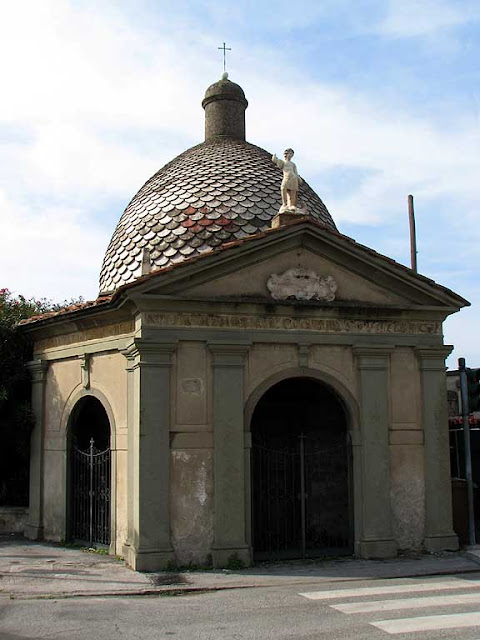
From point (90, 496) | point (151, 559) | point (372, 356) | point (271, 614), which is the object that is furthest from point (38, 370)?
point (271, 614)

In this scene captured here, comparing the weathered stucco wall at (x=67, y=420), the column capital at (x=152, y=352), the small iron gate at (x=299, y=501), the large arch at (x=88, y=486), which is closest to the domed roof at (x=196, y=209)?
the weathered stucco wall at (x=67, y=420)

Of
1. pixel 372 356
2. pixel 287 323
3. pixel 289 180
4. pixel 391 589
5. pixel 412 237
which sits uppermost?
pixel 412 237

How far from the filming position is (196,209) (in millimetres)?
16594

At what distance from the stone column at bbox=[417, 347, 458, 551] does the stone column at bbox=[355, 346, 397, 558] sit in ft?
2.29

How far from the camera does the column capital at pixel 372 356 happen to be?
12.9 metres

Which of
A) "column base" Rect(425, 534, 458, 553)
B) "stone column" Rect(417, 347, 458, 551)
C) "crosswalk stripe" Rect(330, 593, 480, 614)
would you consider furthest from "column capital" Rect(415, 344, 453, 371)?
"crosswalk stripe" Rect(330, 593, 480, 614)

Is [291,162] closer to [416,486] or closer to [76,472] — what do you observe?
[416,486]

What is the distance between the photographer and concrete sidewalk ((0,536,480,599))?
10312mm

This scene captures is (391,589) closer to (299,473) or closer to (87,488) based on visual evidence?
(299,473)

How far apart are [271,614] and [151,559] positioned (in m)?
3.04

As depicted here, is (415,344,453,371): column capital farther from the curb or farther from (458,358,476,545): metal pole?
the curb

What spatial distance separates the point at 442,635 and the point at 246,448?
4.98 m

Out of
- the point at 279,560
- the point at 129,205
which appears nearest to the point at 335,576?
the point at 279,560

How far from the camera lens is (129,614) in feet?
29.4
